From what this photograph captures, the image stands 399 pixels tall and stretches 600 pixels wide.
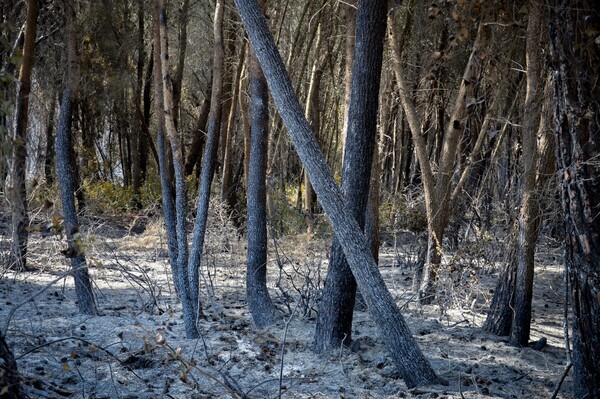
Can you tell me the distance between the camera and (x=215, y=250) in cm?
1318

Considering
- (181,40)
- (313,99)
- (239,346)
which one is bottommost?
(239,346)

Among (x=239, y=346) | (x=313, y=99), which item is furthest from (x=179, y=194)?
(x=313, y=99)

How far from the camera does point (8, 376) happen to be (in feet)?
11.9

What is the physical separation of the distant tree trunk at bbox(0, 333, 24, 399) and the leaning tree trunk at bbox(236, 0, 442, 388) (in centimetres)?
323

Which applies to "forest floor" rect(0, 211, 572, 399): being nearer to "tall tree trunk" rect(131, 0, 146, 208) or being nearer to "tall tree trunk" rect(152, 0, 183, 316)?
"tall tree trunk" rect(152, 0, 183, 316)

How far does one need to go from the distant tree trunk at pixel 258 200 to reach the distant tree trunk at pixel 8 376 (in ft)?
16.3

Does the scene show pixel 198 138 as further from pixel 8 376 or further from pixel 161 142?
pixel 8 376

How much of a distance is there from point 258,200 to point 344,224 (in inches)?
101

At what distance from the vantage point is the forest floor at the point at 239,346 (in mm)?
6324

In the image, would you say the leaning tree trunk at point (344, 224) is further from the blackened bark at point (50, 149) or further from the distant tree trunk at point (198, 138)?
the blackened bark at point (50, 149)

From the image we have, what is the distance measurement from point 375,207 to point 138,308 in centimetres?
352

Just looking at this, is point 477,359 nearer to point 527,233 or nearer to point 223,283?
point 527,233

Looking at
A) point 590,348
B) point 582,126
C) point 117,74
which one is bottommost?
point 590,348

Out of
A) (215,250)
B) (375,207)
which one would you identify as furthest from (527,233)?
(215,250)
